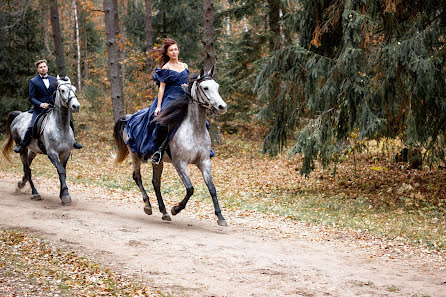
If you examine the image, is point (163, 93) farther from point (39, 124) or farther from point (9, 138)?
point (9, 138)

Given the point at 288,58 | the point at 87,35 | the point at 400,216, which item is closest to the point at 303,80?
the point at 288,58

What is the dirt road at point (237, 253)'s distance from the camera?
5723mm

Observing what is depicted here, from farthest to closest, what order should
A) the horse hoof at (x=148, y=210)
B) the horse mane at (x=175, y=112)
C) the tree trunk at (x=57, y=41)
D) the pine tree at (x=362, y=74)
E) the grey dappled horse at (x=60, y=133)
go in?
the tree trunk at (x=57, y=41) < the grey dappled horse at (x=60, y=133) < the pine tree at (x=362, y=74) < the horse hoof at (x=148, y=210) < the horse mane at (x=175, y=112)

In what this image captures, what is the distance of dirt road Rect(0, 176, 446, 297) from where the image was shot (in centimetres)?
572

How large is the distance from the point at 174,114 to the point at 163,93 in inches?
26.9

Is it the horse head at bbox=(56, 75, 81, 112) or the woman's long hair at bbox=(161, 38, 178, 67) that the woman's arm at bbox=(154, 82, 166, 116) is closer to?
the woman's long hair at bbox=(161, 38, 178, 67)

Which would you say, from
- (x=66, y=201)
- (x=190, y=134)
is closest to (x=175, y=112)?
(x=190, y=134)

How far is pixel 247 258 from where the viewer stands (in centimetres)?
673

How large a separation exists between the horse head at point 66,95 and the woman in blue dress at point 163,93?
1924mm

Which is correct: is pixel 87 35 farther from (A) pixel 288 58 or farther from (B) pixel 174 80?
(B) pixel 174 80

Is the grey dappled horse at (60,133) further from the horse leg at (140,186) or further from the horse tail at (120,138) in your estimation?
the horse leg at (140,186)

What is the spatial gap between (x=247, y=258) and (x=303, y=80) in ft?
23.8

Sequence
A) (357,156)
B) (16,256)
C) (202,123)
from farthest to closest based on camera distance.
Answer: (357,156) < (202,123) < (16,256)

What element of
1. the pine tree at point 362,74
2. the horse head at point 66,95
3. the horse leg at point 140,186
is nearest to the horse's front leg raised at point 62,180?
the horse head at point 66,95
